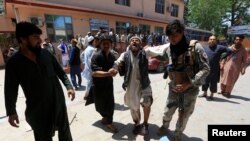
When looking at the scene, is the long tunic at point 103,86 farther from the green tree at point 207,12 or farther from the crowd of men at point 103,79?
the green tree at point 207,12

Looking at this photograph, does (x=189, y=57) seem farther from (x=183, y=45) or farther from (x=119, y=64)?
(x=119, y=64)

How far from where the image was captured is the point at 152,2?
2475 cm

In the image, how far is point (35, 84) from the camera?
278 cm

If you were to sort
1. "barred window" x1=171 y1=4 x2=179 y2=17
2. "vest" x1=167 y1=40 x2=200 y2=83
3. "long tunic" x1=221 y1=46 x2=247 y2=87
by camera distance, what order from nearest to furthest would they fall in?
"vest" x1=167 y1=40 x2=200 y2=83, "long tunic" x1=221 y1=46 x2=247 y2=87, "barred window" x1=171 y1=4 x2=179 y2=17

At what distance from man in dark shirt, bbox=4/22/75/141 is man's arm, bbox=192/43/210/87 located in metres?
1.89

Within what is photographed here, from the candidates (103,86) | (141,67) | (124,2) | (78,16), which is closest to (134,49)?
(141,67)

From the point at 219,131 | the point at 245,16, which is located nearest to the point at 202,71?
the point at 219,131

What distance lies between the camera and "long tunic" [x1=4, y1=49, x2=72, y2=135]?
272 cm

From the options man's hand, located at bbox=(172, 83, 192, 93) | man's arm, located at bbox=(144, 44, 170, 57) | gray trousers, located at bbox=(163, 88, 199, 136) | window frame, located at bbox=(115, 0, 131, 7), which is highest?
window frame, located at bbox=(115, 0, 131, 7)

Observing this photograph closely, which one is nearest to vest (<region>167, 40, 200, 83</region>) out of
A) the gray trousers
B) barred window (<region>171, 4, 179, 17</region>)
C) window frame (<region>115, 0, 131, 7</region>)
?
the gray trousers

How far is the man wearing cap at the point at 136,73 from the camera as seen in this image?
3895mm

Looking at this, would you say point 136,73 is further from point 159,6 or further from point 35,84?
point 159,6

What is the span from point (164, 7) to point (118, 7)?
9280mm

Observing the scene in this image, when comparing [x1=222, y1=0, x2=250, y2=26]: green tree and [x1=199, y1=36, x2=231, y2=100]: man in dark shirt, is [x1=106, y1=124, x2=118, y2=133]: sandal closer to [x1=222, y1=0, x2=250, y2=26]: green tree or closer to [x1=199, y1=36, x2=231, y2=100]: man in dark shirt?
[x1=199, y1=36, x2=231, y2=100]: man in dark shirt
